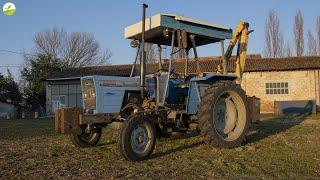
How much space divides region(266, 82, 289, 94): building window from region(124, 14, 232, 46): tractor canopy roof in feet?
76.9

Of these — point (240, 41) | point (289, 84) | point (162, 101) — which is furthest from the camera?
point (289, 84)

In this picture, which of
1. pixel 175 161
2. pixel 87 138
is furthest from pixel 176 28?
pixel 87 138

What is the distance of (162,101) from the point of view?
9508 millimetres

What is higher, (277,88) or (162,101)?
(277,88)

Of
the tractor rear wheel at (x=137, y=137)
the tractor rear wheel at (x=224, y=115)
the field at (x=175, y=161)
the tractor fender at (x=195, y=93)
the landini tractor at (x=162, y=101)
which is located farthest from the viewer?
the tractor fender at (x=195, y=93)

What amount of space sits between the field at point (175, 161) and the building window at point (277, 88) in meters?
22.5

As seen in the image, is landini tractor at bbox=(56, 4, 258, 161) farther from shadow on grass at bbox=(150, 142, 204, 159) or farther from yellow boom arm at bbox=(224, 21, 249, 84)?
yellow boom arm at bbox=(224, 21, 249, 84)

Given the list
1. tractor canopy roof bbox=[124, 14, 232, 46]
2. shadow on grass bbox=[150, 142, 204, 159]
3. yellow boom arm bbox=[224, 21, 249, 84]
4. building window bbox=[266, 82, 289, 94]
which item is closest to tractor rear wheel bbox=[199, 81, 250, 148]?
shadow on grass bbox=[150, 142, 204, 159]

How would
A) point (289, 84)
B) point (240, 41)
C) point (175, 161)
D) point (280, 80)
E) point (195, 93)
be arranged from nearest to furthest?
point (175, 161)
point (195, 93)
point (240, 41)
point (289, 84)
point (280, 80)

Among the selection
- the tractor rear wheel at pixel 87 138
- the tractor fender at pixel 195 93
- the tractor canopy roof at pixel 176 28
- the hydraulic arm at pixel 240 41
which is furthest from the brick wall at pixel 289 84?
the tractor rear wheel at pixel 87 138

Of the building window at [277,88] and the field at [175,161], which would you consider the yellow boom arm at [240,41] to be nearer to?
the field at [175,161]

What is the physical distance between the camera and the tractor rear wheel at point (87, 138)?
33.6 feet

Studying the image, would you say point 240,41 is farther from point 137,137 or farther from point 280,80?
point 280,80

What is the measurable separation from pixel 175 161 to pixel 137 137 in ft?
2.79
